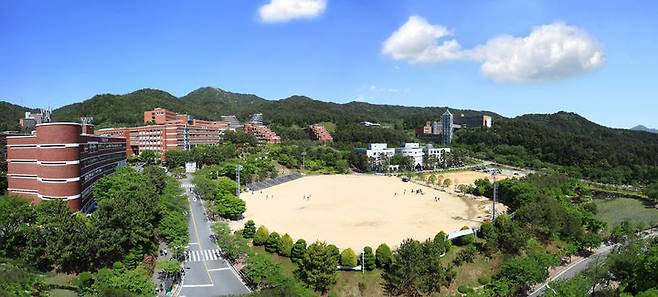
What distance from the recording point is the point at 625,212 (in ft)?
168

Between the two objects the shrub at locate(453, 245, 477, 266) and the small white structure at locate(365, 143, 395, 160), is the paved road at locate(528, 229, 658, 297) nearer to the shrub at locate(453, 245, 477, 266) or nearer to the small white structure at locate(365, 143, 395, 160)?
the shrub at locate(453, 245, 477, 266)

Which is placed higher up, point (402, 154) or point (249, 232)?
point (402, 154)

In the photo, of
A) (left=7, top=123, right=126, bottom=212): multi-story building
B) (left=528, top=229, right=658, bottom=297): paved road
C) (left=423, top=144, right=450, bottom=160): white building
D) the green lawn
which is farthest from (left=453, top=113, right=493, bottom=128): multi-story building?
(left=7, top=123, right=126, bottom=212): multi-story building

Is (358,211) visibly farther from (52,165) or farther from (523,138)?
(523,138)

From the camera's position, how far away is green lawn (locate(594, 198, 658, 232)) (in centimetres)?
4544

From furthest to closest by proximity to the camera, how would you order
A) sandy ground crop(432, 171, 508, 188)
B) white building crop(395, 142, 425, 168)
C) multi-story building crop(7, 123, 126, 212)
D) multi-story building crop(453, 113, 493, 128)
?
multi-story building crop(453, 113, 493, 128)
white building crop(395, 142, 425, 168)
sandy ground crop(432, 171, 508, 188)
multi-story building crop(7, 123, 126, 212)

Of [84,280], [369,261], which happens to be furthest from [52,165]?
[369,261]

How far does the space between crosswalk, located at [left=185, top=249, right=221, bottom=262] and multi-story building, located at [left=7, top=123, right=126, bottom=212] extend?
10.2 m

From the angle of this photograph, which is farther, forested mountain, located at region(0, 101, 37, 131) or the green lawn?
forested mountain, located at region(0, 101, 37, 131)

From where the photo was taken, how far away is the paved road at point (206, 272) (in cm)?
2332

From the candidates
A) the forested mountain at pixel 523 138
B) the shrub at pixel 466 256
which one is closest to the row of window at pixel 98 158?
the shrub at pixel 466 256

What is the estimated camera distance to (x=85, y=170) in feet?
113

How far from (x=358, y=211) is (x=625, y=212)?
33848mm

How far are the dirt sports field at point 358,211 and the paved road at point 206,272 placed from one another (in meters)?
5.80
